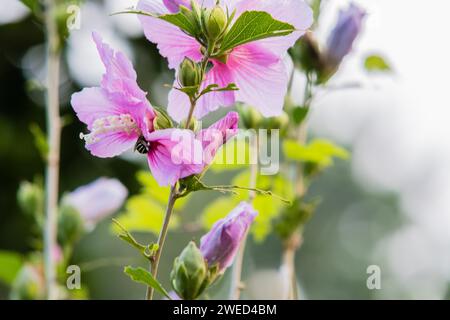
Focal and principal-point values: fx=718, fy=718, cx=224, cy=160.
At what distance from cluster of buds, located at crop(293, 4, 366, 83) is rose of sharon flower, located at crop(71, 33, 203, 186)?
36 centimetres

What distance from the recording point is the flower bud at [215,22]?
1.60 feet

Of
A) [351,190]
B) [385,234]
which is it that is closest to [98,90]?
[385,234]

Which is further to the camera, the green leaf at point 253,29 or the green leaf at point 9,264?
the green leaf at point 9,264

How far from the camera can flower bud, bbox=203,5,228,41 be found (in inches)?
19.2

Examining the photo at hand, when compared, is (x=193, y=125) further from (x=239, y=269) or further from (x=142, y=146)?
(x=239, y=269)

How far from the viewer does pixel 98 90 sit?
51 cm

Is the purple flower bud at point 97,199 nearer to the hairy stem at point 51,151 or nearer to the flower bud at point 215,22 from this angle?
the hairy stem at point 51,151

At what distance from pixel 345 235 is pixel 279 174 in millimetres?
7891

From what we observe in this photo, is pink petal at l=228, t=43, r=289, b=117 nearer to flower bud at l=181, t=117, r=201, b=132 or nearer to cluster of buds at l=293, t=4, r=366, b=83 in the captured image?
flower bud at l=181, t=117, r=201, b=132

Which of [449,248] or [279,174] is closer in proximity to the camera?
[279,174]

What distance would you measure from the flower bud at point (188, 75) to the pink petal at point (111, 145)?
56 mm

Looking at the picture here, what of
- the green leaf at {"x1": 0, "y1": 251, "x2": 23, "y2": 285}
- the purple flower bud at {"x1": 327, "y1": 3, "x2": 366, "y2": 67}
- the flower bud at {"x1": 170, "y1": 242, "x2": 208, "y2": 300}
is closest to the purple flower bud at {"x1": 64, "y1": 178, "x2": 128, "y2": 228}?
the green leaf at {"x1": 0, "y1": 251, "x2": 23, "y2": 285}

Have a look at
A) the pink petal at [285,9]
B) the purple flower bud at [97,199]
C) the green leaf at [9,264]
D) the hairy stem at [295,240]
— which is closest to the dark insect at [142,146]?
the pink petal at [285,9]
